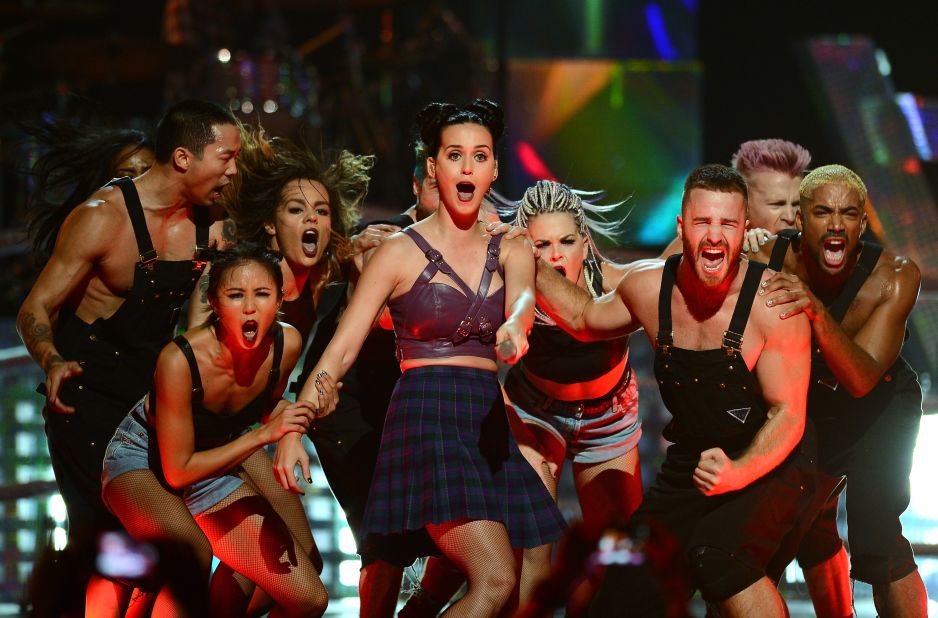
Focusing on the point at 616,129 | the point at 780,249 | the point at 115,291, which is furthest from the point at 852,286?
the point at 616,129

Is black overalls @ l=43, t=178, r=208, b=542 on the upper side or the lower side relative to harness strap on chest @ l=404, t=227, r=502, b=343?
lower

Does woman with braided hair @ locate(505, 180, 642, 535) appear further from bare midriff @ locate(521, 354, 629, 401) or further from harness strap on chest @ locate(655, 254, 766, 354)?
harness strap on chest @ locate(655, 254, 766, 354)

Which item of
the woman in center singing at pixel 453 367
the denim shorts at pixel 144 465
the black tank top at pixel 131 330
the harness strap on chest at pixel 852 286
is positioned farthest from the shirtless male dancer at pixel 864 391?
the black tank top at pixel 131 330

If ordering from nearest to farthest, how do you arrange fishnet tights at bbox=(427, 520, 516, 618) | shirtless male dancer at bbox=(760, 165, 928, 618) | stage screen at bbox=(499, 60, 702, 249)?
fishnet tights at bbox=(427, 520, 516, 618)
shirtless male dancer at bbox=(760, 165, 928, 618)
stage screen at bbox=(499, 60, 702, 249)

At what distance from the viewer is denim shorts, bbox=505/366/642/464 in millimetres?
4023

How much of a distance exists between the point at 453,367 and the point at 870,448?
56.4 inches

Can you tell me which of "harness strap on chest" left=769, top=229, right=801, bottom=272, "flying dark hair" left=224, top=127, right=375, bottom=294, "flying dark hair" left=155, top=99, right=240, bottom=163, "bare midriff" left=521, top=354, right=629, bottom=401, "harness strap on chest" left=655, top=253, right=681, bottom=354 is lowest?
"bare midriff" left=521, top=354, right=629, bottom=401

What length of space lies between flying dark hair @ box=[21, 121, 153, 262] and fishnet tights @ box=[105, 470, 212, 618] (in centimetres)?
114

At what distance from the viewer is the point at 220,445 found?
11.5 ft

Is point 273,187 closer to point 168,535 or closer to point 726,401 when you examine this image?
point 168,535

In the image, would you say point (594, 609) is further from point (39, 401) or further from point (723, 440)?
point (39, 401)

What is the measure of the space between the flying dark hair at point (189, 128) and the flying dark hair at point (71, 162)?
0.41 meters

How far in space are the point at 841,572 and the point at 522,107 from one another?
7.42 meters

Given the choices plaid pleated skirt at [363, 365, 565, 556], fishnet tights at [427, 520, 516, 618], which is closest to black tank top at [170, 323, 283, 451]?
plaid pleated skirt at [363, 365, 565, 556]
